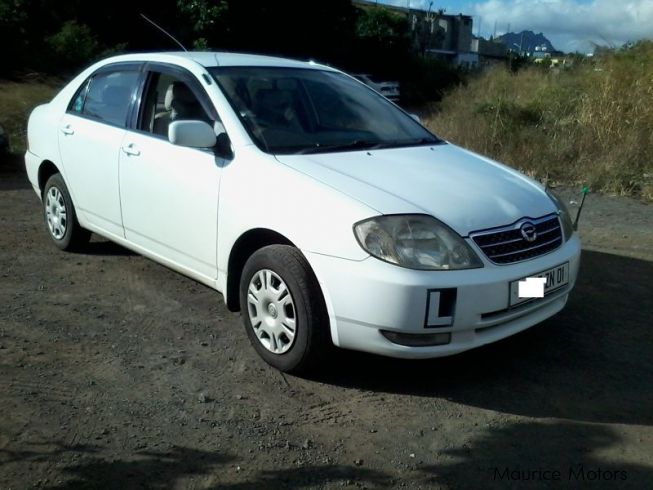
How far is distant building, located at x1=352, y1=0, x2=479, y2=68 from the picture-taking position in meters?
46.5

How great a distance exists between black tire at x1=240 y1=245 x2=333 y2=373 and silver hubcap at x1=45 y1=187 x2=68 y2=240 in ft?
9.01

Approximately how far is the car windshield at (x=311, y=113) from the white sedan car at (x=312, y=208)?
0.05ft

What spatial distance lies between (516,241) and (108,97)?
3.34m

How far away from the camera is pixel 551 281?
13.8ft

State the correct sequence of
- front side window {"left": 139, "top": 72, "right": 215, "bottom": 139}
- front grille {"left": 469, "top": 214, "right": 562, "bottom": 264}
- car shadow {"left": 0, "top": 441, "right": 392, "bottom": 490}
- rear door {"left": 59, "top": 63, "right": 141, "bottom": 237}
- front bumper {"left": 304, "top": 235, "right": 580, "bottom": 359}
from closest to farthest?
1. car shadow {"left": 0, "top": 441, "right": 392, "bottom": 490}
2. front bumper {"left": 304, "top": 235, "right": 580, "bottom": 359}
3. front grille {"left": 469, "top": 214, "right": 562, "bottom": 264}
4. front side window {"left": 139, "top": 72, "right": 215, "bottom": 139}
5. rear door {"left": 59, "top": 63, "right": 141, "bottom": 237}

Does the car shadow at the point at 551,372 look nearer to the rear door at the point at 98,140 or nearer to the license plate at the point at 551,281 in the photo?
the license plate at the point at 551,281

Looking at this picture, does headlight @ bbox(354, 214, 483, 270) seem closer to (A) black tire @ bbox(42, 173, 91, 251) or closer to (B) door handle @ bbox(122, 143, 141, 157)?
(B) door handle @ bbox(122, 143, 141, 157)

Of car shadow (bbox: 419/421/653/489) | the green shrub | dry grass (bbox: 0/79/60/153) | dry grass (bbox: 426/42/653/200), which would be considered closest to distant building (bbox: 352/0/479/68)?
the green shrub

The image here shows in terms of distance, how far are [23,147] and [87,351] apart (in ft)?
26.9

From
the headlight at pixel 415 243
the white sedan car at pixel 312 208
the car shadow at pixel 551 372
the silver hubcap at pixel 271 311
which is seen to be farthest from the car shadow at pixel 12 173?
the headlight at pixel 415 243

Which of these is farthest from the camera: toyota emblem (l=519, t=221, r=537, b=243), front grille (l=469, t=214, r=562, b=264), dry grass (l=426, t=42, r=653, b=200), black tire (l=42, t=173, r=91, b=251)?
dry grass (l=426, t=42, r=653, b=200)

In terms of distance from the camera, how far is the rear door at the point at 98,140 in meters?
5.46

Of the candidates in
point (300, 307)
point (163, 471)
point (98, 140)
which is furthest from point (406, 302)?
point (98, 140)

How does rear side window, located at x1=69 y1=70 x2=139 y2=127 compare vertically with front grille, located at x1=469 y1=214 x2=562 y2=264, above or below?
above
